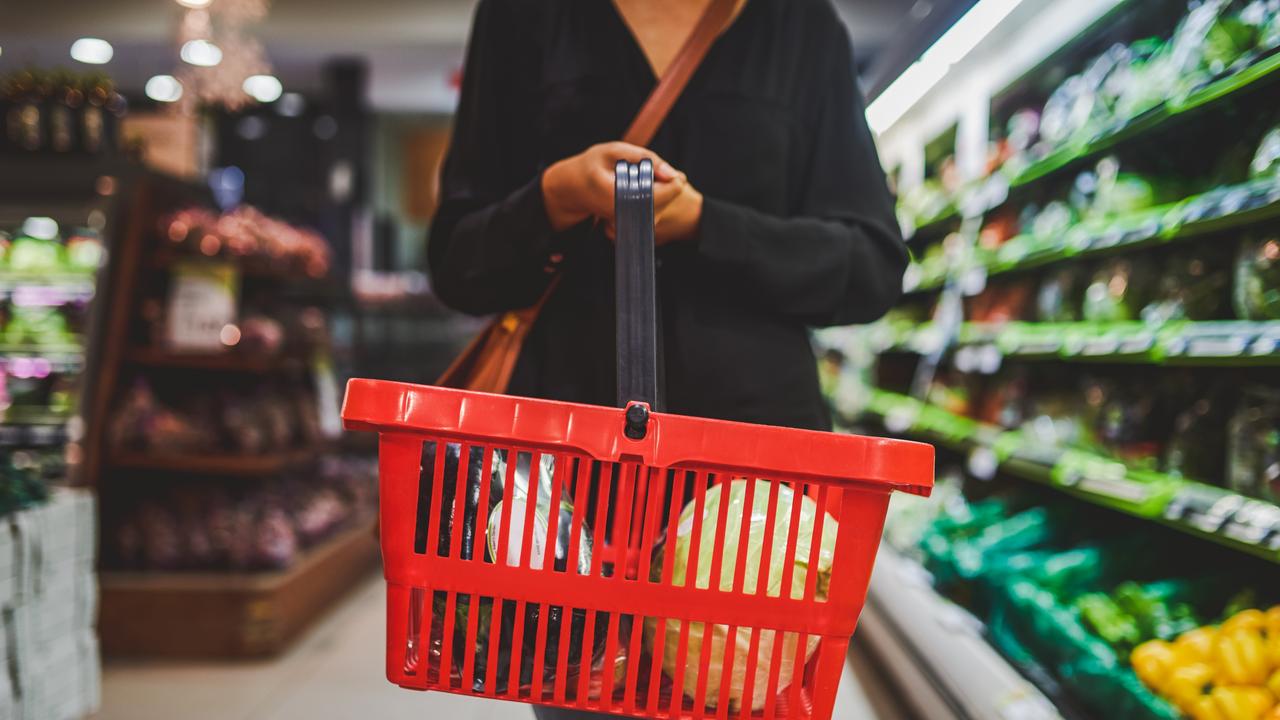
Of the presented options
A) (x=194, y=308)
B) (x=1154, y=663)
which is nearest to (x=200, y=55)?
(x=194, y=308)

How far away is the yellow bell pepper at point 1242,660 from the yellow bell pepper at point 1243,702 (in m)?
0.03

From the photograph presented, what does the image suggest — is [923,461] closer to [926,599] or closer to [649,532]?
[649,532]

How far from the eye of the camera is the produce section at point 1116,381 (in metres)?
1.82

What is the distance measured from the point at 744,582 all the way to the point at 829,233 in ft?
1.64

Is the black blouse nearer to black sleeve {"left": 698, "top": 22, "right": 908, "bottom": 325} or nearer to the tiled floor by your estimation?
black sleeve {"left": 698, "top": 22, "right": 908, "bottom": 325}

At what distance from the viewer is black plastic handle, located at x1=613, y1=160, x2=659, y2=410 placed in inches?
27.5

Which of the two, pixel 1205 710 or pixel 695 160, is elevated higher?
pixel 695 160

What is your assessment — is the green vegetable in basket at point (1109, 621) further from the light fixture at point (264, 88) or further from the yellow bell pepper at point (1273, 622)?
the light fixture at point (264, 88)

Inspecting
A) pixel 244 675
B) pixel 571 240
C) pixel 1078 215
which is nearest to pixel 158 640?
pixel 244 675

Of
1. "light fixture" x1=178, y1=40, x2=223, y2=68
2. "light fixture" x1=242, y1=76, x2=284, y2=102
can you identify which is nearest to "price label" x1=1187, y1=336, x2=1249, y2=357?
"light fixture" x1=178, y1=40, x2=223, y2=68

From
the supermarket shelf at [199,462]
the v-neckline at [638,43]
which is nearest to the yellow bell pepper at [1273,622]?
the v-neckline at [638,43]

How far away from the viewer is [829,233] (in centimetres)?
106

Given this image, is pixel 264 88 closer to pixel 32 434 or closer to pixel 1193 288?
pixel 32 434

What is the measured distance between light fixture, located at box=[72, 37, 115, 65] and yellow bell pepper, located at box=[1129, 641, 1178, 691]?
359 inches
